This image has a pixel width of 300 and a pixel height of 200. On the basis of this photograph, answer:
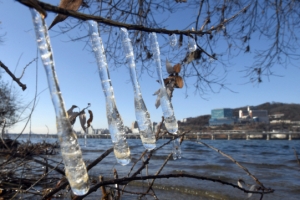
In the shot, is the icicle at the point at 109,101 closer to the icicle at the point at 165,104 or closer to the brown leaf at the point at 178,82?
the icicle at the point at 165,104

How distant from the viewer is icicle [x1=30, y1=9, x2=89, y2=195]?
20.1 inches

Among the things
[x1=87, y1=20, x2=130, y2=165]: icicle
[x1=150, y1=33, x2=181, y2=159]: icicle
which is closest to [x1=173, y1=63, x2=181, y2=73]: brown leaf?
[x1=150, y1=33, x2=181, y2=159]: icicle

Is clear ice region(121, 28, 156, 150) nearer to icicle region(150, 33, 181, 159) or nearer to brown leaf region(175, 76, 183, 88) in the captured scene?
icicle region(150, 33, 181, 159)

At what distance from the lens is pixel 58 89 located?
0.52 metres

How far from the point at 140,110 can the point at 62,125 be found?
0.29m

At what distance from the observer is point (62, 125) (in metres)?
0.52

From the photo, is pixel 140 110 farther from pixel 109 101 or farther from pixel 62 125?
pixel 62 125

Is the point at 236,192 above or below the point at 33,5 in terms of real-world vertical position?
below

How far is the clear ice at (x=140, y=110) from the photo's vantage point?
0.74 metres

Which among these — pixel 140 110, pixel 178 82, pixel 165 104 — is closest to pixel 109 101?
pixel 140 110

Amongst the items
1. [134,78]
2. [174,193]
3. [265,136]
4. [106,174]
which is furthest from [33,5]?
[265,136]

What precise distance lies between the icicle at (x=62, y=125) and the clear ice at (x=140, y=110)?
0.80 feet

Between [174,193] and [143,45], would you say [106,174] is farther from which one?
[143,45]

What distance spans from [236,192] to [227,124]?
4205cm
